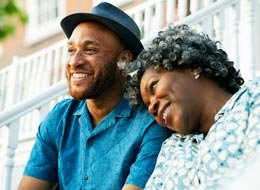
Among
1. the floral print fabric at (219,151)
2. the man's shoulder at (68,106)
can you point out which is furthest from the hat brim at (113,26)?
the floral print fabric at (219,151)

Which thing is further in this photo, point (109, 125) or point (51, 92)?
point (51, 92)

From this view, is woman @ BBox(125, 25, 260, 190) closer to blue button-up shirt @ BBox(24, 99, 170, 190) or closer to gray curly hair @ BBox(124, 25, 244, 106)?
gray curly hair @ BBox(124, 25, 244, 106)

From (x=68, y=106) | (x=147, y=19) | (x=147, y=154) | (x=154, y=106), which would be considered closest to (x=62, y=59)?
(x=147, y=19)

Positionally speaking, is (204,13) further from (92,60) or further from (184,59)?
(184,59)

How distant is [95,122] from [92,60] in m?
0.32

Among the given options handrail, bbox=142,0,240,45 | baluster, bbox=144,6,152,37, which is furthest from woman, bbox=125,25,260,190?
baluster, bbox=144,6,152,37

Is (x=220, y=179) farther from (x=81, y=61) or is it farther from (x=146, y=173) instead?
(x=81, y=61)

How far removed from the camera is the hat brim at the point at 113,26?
2730mm

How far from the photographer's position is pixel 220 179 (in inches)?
73.9

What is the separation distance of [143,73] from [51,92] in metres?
1.23

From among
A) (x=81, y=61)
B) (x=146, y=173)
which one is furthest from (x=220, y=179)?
(x=81, y=61)

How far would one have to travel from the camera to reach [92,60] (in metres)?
2.70

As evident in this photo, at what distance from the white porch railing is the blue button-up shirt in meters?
0.54

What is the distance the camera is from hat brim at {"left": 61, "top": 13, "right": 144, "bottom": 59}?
2730 mm
